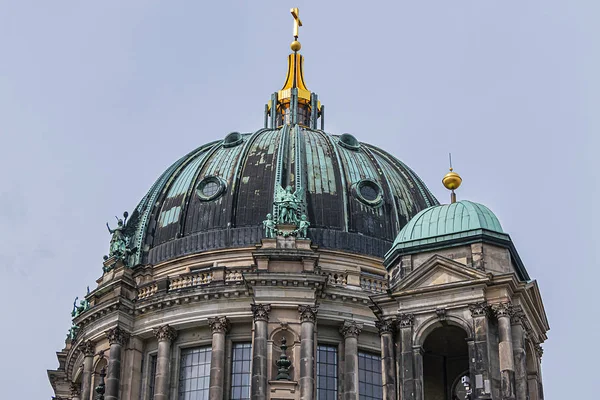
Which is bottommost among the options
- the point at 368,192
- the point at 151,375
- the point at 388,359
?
the point at 388,359

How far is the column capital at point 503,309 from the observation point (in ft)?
105

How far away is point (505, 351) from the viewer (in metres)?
31.4

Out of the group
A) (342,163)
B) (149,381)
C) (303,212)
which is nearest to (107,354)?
(149,381)

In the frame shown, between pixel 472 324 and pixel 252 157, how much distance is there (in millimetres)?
21079

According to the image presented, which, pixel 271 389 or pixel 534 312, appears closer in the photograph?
pixel 534 312

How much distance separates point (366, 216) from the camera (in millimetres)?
49469

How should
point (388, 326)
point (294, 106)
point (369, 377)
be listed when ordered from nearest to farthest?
point (388, 326), point (369, 377), point (294, 106)

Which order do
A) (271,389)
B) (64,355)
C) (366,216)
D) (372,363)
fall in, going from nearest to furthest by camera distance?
(271,389)
(372,363)
(366,216)
(64,355)

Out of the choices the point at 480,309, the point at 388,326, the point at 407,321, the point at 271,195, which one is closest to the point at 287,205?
the point at 271,195

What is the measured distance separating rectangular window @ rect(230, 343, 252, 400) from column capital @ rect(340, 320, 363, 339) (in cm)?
371

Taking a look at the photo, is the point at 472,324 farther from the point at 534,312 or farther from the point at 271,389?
the point at 271,389

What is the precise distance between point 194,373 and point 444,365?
41.7 ft

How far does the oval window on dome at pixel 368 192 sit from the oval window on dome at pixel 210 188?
5898 mm

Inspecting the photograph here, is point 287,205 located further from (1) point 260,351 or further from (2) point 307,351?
(1) point 260,351
